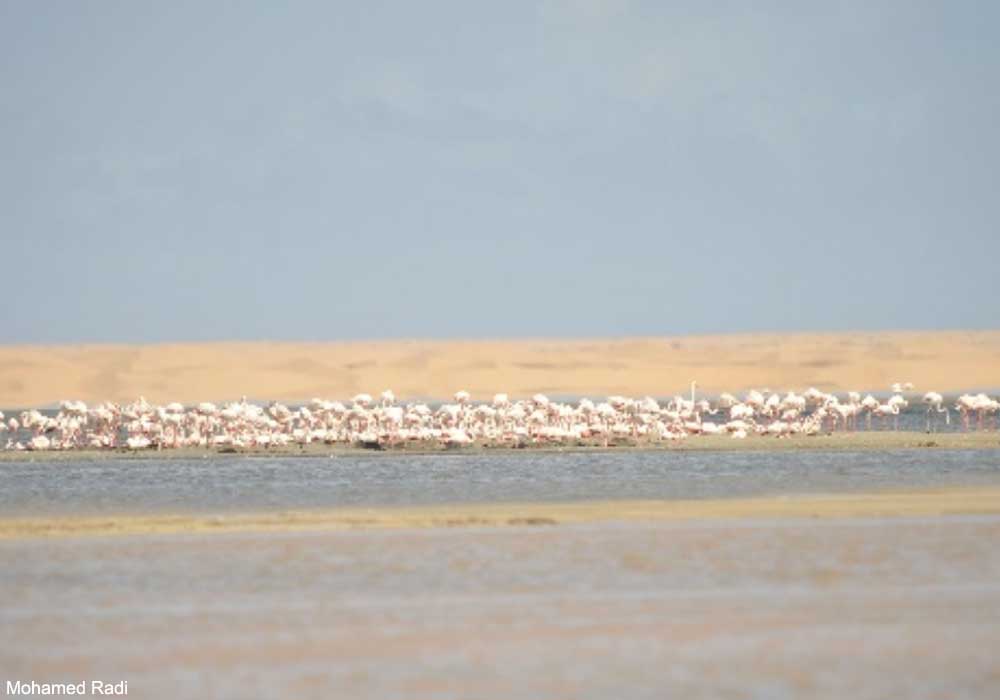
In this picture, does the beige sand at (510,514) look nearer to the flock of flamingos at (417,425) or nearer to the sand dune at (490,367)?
the flock of flamingos at (417,425)

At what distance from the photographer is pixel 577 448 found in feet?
144

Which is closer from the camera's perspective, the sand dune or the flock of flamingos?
the flock of flamingos

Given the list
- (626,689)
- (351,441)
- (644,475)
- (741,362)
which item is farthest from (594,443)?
(741,362)

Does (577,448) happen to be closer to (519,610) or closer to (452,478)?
(452,478)

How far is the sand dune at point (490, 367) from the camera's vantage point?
104 meters

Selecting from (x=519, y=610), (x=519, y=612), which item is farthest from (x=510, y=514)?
(x=519, y=612)

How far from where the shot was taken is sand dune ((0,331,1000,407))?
342ft

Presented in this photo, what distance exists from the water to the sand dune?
58.2 metres

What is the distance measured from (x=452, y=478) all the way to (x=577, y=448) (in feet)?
27.8

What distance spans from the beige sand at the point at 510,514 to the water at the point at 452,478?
57.7 inches

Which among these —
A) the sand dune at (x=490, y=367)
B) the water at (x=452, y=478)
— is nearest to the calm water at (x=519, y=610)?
the water at (x=452, y=478)

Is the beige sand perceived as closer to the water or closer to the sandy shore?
the water

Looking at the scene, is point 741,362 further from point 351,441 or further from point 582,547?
point 582,547

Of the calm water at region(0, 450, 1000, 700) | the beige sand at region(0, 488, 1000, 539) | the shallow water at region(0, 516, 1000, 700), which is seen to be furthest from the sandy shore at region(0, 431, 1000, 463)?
the shallow water at region(0, 516, 1000, 700)
